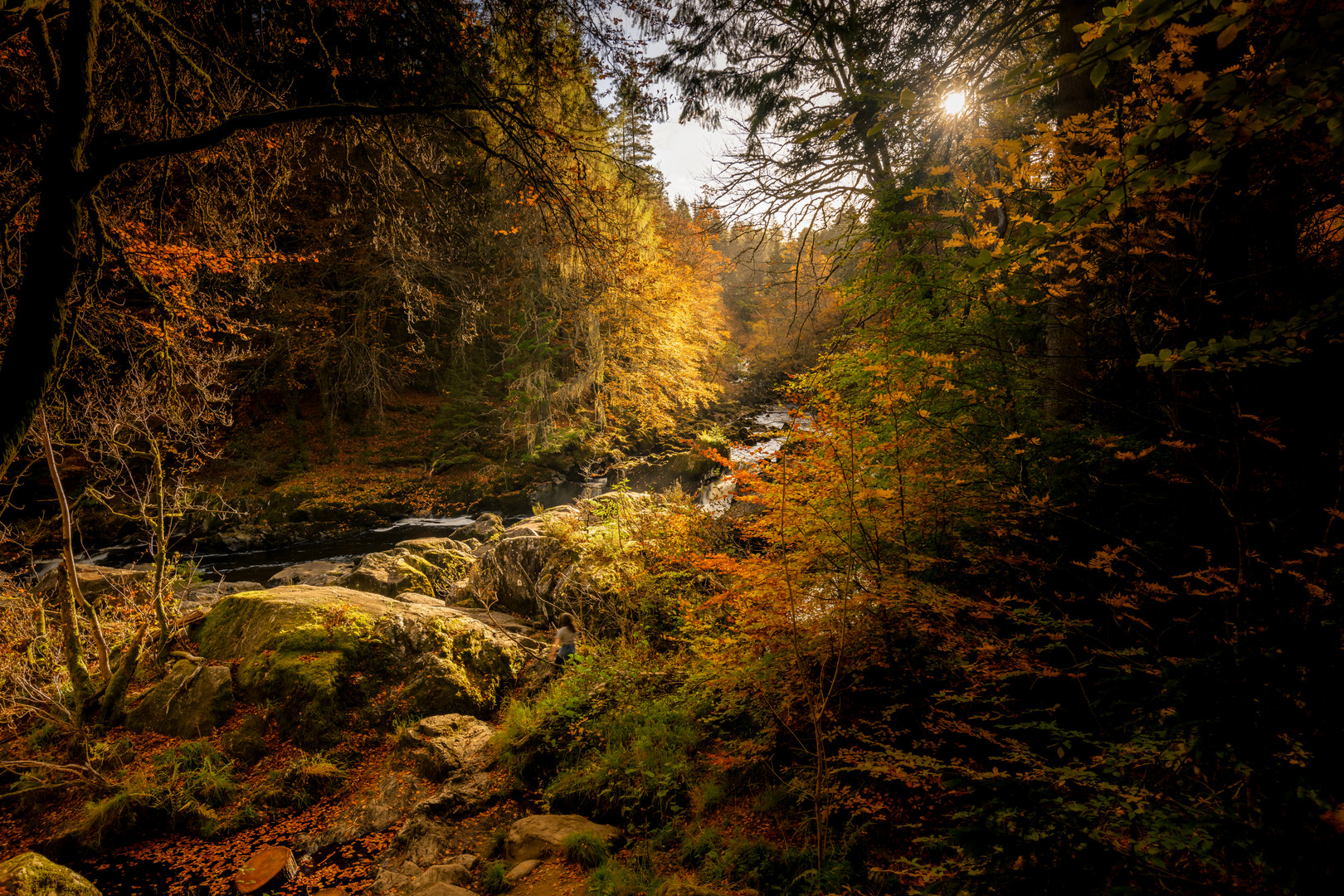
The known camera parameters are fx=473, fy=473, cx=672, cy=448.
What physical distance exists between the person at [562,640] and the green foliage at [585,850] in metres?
2.27

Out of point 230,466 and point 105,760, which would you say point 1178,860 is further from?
point 230,466

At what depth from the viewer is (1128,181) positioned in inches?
57.5

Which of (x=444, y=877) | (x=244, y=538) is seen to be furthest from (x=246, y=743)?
(x=244, y=538)

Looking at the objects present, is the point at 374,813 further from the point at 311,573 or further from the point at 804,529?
the point at 311,573

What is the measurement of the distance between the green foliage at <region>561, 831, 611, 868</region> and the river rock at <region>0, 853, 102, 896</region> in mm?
3006

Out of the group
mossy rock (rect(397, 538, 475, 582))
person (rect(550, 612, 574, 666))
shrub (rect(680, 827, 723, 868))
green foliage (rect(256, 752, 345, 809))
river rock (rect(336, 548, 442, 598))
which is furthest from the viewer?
mossy rock (rect(397, 538, 475, 582))

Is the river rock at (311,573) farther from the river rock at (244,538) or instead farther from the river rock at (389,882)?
the river rock at (389,882)

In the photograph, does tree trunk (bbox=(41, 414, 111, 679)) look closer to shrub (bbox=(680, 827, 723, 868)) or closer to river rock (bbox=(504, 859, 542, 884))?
river rock (bbox=(504, 859, 542, 884))

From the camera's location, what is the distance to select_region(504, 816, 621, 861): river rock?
337cm

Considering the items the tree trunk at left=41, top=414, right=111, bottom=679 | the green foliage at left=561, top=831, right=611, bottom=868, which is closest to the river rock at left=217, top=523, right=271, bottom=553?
the tree trunk at left=41, top=414, right=111, bottom=679

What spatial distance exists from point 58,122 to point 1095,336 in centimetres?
595

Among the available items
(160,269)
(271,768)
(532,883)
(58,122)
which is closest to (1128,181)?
(58,122)

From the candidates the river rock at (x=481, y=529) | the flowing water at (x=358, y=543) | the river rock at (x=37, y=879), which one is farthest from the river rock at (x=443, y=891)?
the river rock at (x=481, y=529)

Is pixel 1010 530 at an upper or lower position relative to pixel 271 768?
upper
